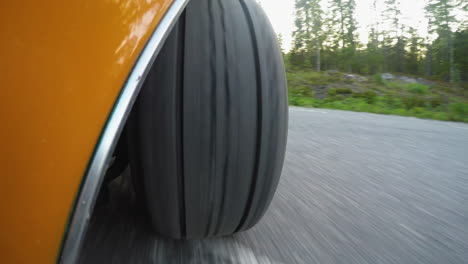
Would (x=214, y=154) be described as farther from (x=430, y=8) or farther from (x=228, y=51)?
(x=430, y=8)

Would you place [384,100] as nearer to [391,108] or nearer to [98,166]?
[391,108]

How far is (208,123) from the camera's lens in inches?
39.4

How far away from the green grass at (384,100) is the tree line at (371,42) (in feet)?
43.8

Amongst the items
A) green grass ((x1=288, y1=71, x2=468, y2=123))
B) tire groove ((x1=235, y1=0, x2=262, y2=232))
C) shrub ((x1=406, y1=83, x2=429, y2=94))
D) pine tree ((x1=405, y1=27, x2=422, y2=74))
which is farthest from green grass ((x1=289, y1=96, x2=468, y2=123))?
pine tree ((x1=405, y1=27, x2=422, y2=74))

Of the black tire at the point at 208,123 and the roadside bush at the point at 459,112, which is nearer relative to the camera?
the black tire at the point at 208,123

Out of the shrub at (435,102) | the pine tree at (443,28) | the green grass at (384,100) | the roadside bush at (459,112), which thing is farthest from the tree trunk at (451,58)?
the roadside bush at (459,112)

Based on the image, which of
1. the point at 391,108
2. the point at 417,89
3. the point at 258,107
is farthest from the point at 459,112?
the point at 258,107

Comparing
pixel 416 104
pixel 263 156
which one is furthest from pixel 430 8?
pixel 263 156

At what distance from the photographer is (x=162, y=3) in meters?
0.73

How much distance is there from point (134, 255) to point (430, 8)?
143 feet

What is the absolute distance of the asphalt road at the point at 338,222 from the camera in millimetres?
1265

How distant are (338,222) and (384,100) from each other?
14.8 meters

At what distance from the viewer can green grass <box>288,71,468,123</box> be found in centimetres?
1104

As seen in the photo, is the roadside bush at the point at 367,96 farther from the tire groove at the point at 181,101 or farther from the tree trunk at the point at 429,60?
the tree trunk at the point at 429,60
